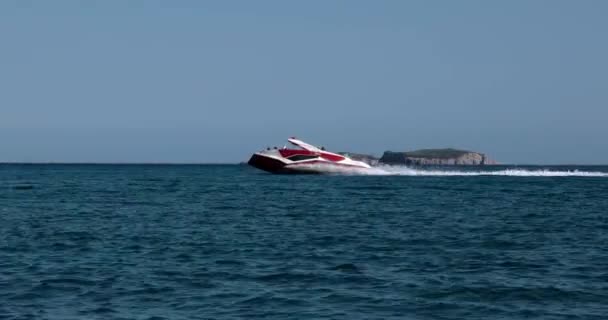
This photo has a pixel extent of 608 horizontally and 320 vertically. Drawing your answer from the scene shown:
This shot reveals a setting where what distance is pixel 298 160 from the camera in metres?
89.9

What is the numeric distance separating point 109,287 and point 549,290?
9.40 metres

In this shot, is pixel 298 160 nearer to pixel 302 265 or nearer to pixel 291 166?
pixel 291 166

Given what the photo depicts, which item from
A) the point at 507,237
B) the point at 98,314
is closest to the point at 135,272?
the point at 98,314

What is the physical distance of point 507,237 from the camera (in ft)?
92.1

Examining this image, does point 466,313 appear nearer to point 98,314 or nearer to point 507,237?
point 98,314

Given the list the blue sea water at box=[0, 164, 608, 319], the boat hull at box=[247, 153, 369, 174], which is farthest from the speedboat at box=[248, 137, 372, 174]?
the blue sea water at box=[0, 164, 608, 319]

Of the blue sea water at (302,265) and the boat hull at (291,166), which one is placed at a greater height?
the boat hull at (291,166)

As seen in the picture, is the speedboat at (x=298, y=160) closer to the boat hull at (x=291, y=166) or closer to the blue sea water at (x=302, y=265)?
the boat hull at (x=291, y=166)

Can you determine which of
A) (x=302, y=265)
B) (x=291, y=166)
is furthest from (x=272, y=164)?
(x=302, y=265)

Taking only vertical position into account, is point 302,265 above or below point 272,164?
below

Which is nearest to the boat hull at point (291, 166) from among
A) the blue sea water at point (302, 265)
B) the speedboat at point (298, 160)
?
the speedboat at point (298, 160)

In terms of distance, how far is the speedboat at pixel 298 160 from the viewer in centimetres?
8969

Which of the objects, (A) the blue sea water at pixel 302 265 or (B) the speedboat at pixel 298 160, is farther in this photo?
(B) the speedboat at pixel 298 160

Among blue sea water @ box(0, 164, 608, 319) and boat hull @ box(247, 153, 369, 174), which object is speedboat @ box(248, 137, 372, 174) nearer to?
boat hull @ box(247, 153, 369, 174)
